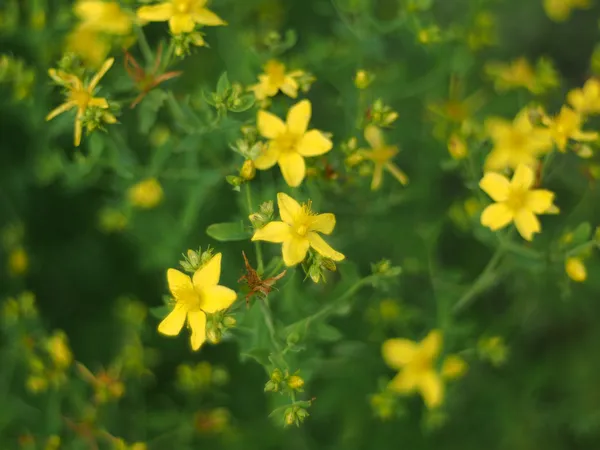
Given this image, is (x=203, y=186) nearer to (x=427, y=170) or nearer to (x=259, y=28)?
Answer: (x=427, y=170)

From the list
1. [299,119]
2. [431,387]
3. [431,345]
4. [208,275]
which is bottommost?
[431,387]

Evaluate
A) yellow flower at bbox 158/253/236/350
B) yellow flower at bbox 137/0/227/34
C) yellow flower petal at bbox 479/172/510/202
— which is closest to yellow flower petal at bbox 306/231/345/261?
yellow flower at bbox 158/253/236/350

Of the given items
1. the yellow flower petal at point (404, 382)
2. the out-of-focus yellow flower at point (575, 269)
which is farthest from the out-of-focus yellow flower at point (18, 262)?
the out-of-focus yellow flower at point (575, 269)

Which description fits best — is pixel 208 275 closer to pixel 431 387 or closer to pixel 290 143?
pixel 290 143

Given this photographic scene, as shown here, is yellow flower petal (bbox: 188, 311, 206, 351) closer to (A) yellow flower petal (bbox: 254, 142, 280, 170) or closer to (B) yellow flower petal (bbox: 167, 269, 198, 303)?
(B) yellow flower petal (bbox: 167, 269, 198, 303)

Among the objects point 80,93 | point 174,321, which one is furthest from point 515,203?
point 80,93

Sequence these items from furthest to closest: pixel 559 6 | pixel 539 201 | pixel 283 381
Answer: pixel 559 6, pixel 539 201, pixel 283 381

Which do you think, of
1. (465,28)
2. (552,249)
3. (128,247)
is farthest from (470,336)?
(128,247)

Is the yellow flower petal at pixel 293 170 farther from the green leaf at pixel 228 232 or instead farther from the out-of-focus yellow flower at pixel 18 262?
the out-of-focus yellow flower at pixel 18 262
